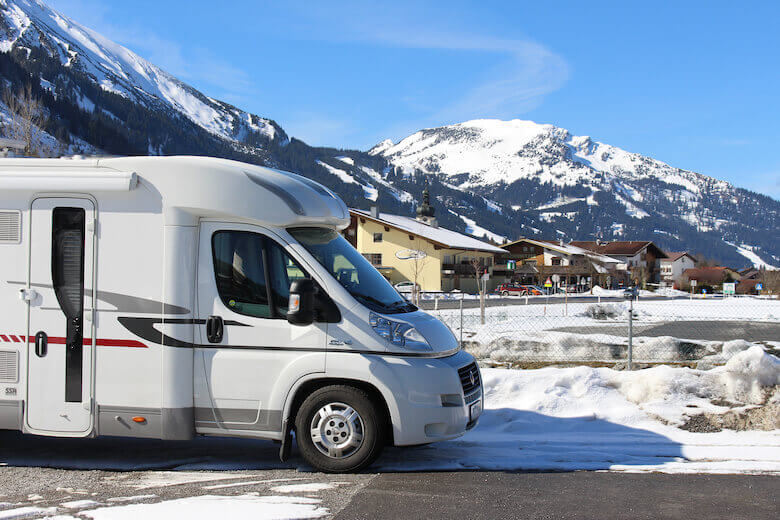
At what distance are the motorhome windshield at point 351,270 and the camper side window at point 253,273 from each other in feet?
0.87

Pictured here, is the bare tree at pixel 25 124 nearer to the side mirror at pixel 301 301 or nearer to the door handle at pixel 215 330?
the door handle at pixel 215 330

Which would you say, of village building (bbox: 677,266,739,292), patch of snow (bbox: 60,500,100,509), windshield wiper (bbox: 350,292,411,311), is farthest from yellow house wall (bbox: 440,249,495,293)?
patch of snow (bbox: 60,500,100,509)

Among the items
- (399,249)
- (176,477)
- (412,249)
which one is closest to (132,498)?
(176,477)

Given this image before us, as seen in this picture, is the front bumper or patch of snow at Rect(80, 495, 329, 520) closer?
patch of snow at Rect(80, 495, 329, 520)

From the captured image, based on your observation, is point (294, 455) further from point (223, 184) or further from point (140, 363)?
point (223, 184)

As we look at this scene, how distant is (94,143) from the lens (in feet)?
422

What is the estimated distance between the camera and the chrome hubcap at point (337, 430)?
5.70 meters

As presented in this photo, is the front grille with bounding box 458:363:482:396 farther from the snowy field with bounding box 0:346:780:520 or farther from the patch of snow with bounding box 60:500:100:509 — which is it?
the patch of snow with bounding box 60:500:100:509

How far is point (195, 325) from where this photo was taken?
19.1 ft

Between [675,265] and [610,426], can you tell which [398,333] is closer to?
[610,426]

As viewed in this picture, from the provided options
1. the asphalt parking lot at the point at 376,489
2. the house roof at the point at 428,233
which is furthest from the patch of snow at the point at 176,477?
the house roof at the point at 428,233

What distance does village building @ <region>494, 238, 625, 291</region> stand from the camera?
80.8 m

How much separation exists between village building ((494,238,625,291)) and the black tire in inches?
2681

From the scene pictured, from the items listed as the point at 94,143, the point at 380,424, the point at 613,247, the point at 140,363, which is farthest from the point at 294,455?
the point at 94,143
